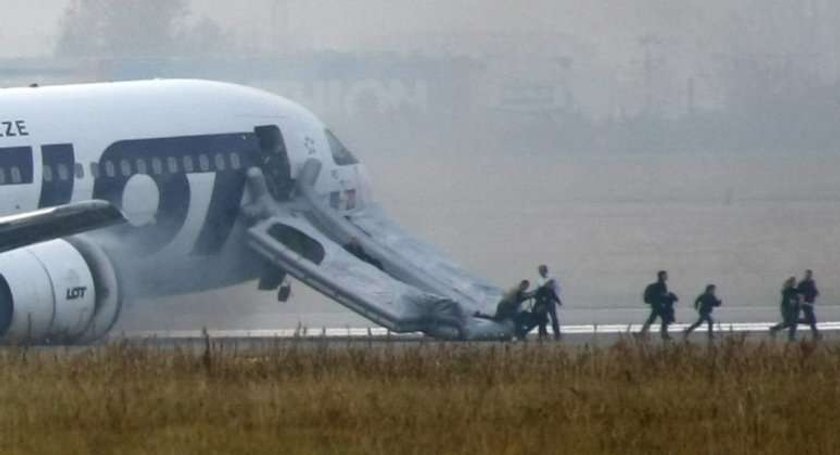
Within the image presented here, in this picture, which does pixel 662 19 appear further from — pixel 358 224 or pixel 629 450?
pixel 629 450

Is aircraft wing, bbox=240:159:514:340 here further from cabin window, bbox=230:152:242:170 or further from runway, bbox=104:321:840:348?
runway, bbox=104:321:840:348

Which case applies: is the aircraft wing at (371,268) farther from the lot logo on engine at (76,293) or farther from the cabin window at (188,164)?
the lot logo on engine at (76,293)

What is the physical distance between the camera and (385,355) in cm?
2966

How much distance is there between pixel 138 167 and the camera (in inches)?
1622

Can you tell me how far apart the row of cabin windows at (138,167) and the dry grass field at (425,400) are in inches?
330

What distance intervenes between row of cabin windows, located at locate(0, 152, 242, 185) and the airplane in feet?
0.07

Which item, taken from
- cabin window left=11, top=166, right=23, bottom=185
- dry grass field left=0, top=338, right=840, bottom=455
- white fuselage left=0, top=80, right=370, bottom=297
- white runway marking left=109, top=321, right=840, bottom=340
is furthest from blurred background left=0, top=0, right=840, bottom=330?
dry grass field left=0, top=338, right=840, bottom=455

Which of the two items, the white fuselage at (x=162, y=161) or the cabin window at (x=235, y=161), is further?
the cabin window at (x=235, y=161)

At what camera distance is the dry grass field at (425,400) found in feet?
→ 71.5

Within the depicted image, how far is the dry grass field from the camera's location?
2180 cm

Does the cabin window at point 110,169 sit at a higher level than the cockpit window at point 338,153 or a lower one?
lower

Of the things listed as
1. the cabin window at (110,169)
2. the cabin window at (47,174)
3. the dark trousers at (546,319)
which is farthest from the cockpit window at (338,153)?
the cabin window at (47,174)

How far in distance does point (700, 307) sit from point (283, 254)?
260 inches

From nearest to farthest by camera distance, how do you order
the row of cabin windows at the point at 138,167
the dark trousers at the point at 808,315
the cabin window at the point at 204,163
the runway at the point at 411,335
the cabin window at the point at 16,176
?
the runway at the point at 411,335 → the cabin window at the point at 16,176 → the row of cabin windows at the point at 138,167 → the cabin window at the point at 204,163 → the dark trousers at the point at 808,315
